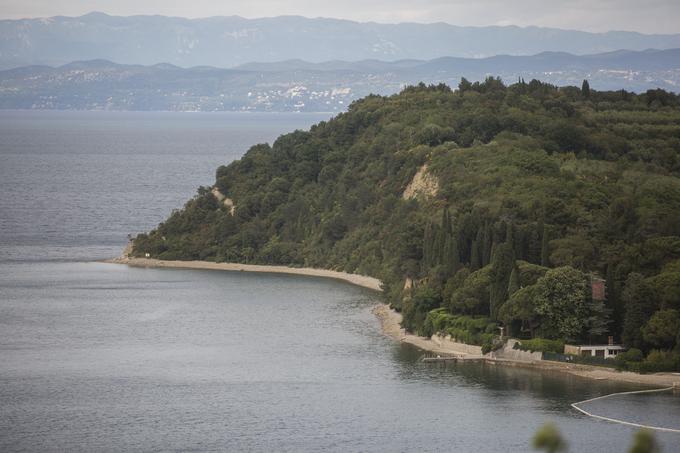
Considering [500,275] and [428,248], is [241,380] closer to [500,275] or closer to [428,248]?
[500,275]

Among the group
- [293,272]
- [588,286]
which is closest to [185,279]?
[293,272]

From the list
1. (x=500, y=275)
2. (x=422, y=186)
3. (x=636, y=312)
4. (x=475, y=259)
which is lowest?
(x=636, y=312)

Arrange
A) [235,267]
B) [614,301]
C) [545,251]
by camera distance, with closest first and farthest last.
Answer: [614,301] → [545,251] → [235,267]

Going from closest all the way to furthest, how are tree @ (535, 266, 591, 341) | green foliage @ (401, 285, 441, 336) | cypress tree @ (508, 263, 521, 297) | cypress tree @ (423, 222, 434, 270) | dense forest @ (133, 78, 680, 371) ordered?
tree @ (535, 266, 591, 341)
dense forest @ (133, 78, 680, 371)
cypress tree @ (508, 263, 521, 297)
green foliage @ (401, 285, 441, 336)
cypress tree @ (423, 222, 434, 270)

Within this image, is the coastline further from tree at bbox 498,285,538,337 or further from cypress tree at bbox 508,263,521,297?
cypress tree at bbox 508,263,521,297

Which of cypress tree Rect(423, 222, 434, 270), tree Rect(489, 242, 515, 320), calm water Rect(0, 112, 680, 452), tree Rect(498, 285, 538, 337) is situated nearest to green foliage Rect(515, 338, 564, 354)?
tree Rect(498, 285, 538, 337)

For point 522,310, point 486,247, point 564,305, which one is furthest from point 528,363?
point 486,247

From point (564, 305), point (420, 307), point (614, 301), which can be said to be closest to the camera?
point (564, 305)
